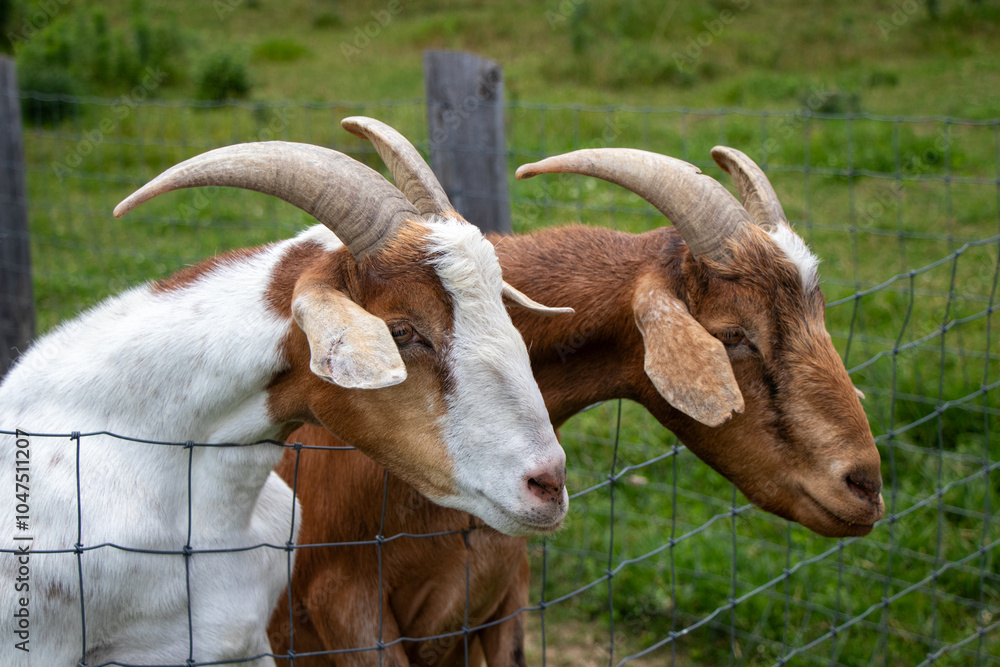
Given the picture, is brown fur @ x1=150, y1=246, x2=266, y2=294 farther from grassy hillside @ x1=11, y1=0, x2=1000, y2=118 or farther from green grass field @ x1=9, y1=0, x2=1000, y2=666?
grassy hillside @ x1=11, y1=0, x2=1000, y2=118

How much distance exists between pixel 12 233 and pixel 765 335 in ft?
15.2

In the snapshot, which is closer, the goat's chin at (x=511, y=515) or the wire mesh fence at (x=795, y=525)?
the goat's chin at (x=511, y=515)

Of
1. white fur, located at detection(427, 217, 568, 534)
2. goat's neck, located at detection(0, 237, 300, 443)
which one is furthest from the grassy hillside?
goat's neck, located at detection(0, 237, 300, 443)

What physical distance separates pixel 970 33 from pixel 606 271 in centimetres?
1132

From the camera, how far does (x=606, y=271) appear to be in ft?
8.08

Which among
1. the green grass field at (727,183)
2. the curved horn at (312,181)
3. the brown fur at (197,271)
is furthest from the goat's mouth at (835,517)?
the brown fur at (197,271)

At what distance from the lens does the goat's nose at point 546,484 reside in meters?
1.83

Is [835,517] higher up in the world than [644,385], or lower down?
lower down

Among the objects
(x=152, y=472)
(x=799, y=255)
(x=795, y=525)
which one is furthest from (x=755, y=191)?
(x=795, y=525)

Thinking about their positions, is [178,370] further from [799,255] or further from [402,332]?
[799,255]

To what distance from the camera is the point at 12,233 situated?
202 inches

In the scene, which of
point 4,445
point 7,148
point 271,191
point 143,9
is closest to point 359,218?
point 271,191

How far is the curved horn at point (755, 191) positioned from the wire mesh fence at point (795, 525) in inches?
26.8

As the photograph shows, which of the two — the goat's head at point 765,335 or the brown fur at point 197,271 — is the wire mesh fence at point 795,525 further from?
the brown fur at point 197,271
